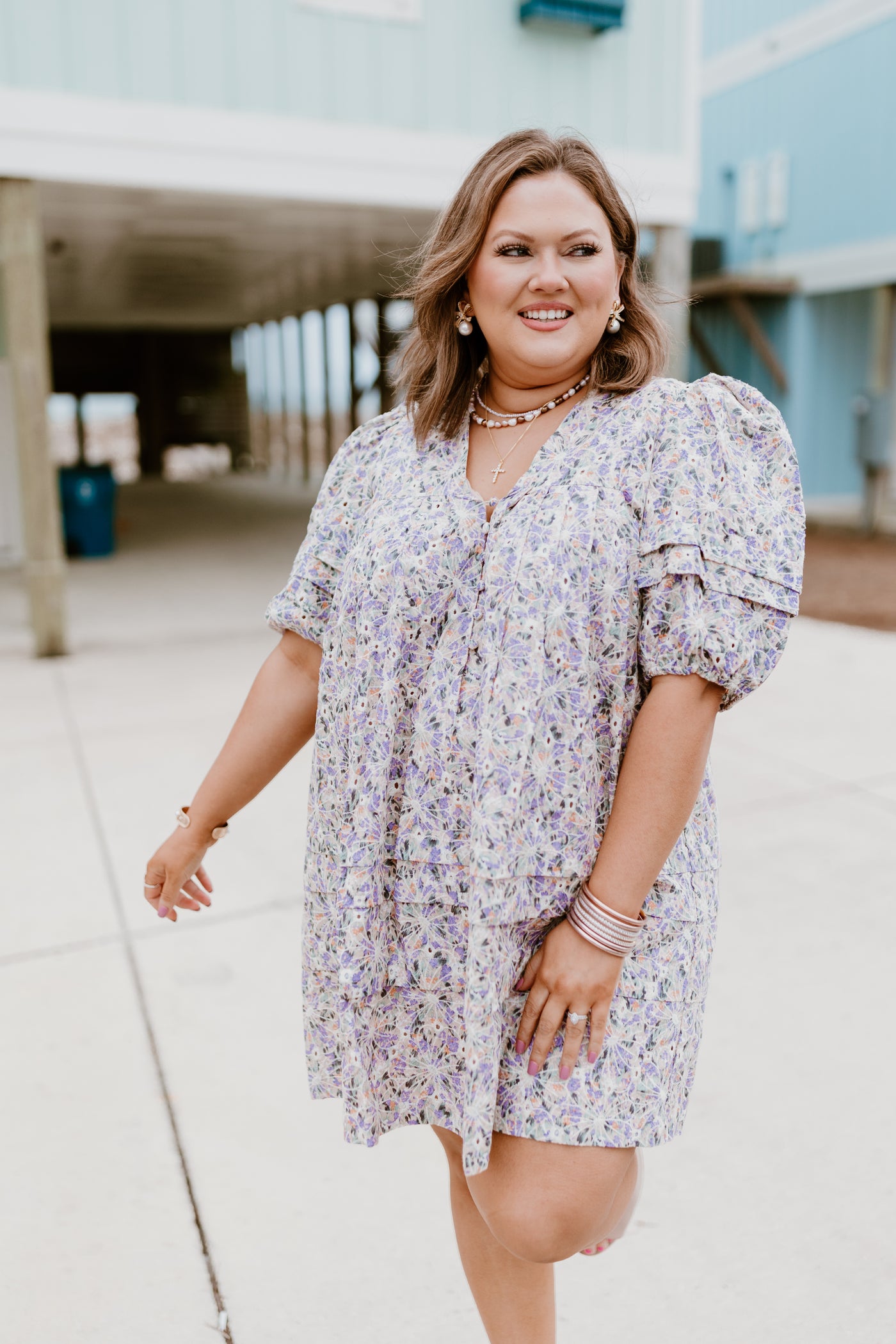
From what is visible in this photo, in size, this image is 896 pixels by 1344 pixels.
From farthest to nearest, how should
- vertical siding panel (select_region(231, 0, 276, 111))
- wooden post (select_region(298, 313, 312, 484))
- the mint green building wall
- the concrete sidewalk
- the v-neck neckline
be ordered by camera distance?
wooden post (select_region(298, 313, 312, 484)), vertical siding panel (select_region(231, 0, 276, 111)), the mint green building wall, the concrete sidewalk, the v-neck neckline

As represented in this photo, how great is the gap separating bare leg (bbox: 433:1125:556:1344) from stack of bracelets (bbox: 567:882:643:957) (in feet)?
1.33

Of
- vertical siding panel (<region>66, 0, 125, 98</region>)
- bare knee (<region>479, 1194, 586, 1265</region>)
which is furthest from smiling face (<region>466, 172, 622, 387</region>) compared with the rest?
vertical siding panel (<region>66, 0, 125, 98</region>)

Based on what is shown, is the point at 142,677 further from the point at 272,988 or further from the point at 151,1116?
the point at 151,1116

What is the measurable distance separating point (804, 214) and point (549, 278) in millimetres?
14536

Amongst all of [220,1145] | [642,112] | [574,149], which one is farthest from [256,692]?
[642,112]

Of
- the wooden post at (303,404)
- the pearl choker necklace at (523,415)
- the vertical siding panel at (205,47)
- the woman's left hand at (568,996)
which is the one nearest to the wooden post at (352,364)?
the wooden post at (303,404)

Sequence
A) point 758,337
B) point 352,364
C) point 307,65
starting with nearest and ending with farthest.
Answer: point 307,65
point 758,337
point 352,364

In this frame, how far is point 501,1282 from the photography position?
1.49 meters

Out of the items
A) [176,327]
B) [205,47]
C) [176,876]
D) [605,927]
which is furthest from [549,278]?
[176,327]

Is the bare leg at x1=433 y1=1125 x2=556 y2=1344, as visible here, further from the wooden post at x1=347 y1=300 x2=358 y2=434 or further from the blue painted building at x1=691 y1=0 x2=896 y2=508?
the wooden post at x1=347 y1=300 x2=358 y2=434

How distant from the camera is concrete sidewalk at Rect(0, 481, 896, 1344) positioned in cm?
184

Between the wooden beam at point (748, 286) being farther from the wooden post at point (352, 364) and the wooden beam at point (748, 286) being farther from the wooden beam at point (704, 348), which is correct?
the wooden post at point (352, 364)

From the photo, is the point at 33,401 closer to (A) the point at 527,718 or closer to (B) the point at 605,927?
(A) the point at 527,718

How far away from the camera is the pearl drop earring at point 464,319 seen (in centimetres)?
149
